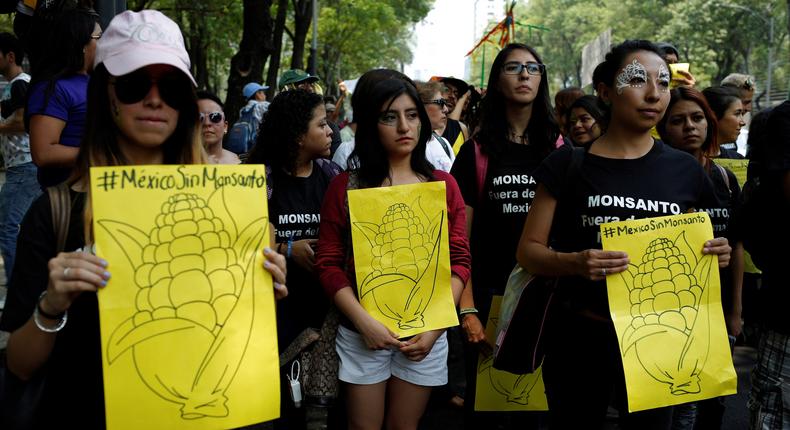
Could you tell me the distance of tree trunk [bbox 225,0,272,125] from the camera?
1078 centimetres

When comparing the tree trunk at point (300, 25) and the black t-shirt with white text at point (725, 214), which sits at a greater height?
the tree trunk at point (300, 25)

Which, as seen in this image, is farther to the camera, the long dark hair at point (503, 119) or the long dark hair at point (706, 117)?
the long dark hair at point (503, 119)

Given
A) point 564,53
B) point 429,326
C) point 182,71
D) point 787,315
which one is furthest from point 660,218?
point 564,53

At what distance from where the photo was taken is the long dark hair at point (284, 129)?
10.7ft

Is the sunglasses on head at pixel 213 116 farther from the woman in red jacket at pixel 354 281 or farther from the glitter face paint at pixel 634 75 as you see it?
the glitter face paint at pixel 634 75

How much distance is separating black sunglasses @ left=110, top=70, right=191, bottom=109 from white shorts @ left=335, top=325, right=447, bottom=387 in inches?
49.3

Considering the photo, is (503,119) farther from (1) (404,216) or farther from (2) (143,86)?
(2) (143,86)

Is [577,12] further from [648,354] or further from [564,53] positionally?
[648,354]

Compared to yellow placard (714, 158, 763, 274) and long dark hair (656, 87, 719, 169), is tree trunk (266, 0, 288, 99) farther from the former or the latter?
long dark hair (656, 87, 719, 169)

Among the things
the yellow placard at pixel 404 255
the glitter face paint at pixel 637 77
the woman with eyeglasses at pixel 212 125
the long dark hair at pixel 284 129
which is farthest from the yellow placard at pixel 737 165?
the woman with eyeglasses at pixel 212 125

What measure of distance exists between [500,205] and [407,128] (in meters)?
0.80

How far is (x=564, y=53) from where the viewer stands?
2168 inches

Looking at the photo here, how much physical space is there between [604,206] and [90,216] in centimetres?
170

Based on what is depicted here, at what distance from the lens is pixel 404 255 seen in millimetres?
2662
